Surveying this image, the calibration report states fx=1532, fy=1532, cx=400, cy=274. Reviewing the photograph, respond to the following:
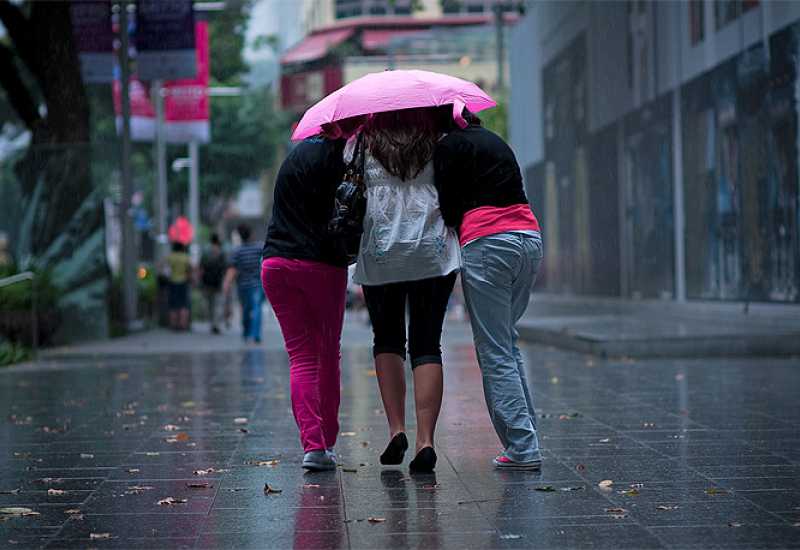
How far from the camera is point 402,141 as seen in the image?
21.9ft

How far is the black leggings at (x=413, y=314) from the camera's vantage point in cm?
679

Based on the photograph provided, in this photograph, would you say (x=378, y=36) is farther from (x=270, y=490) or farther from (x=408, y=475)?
(x=270, y=490)

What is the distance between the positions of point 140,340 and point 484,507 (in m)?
17.4

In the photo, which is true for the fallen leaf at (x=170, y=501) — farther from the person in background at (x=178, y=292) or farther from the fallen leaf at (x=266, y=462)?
the person in background at (x=178, y=292)

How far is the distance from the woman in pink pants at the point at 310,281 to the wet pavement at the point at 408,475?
278 mm

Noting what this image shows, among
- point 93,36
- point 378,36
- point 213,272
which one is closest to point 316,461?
point 93,36

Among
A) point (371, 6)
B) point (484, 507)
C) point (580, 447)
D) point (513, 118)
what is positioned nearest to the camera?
point (484, 507)

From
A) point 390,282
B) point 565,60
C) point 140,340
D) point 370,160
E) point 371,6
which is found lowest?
point 140,340

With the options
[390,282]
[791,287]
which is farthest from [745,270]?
[390,282]

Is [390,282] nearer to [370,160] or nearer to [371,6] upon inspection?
[370,160]

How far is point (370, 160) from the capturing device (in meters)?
6.72

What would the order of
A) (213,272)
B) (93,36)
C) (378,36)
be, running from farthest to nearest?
(378,36)
(213,272)
(93,36)

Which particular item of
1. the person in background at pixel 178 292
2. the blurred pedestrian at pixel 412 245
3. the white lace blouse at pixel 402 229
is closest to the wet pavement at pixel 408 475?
the blurred pedestrian at pixel 412 245

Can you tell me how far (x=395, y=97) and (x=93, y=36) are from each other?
16.9 m
